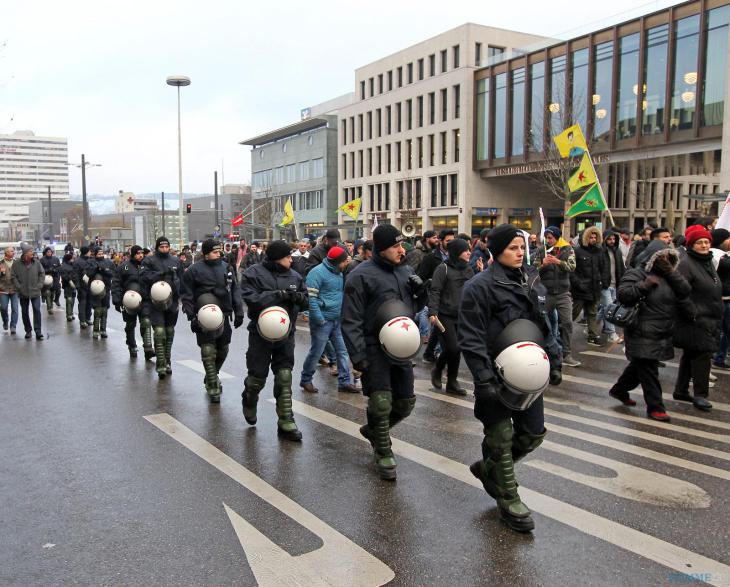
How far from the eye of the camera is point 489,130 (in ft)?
153

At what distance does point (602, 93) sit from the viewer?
37062mm

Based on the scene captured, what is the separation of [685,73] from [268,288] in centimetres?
3305

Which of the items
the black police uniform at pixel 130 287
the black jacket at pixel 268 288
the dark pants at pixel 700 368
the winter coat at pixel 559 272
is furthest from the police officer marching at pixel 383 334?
the black police uniform at pixel 130 287

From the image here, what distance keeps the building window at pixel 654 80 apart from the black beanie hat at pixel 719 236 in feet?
92.5

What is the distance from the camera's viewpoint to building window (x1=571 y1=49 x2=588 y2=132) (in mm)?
37062

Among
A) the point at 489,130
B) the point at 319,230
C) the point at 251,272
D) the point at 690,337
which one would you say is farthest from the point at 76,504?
the point at 319,230

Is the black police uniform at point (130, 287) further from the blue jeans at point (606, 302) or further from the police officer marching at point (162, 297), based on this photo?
the blue jeans at point (606, 302)

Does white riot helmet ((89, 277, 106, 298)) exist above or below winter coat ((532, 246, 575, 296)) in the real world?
below

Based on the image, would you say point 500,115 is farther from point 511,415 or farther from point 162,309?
point 511,415

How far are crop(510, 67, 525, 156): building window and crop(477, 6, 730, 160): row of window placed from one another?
0.21 feet

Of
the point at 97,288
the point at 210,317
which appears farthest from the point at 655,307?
the point at 97,288

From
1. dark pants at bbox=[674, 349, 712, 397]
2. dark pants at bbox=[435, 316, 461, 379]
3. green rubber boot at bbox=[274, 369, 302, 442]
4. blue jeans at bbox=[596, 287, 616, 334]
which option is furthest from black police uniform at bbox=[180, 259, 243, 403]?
blue jeans at bbox=[596, 287, 616, 334]

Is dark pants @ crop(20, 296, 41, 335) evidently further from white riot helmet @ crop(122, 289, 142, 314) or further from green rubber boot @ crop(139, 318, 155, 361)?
white riot helmet @ crop(122, 289, 142, 314)

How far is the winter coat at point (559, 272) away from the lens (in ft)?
30.9
